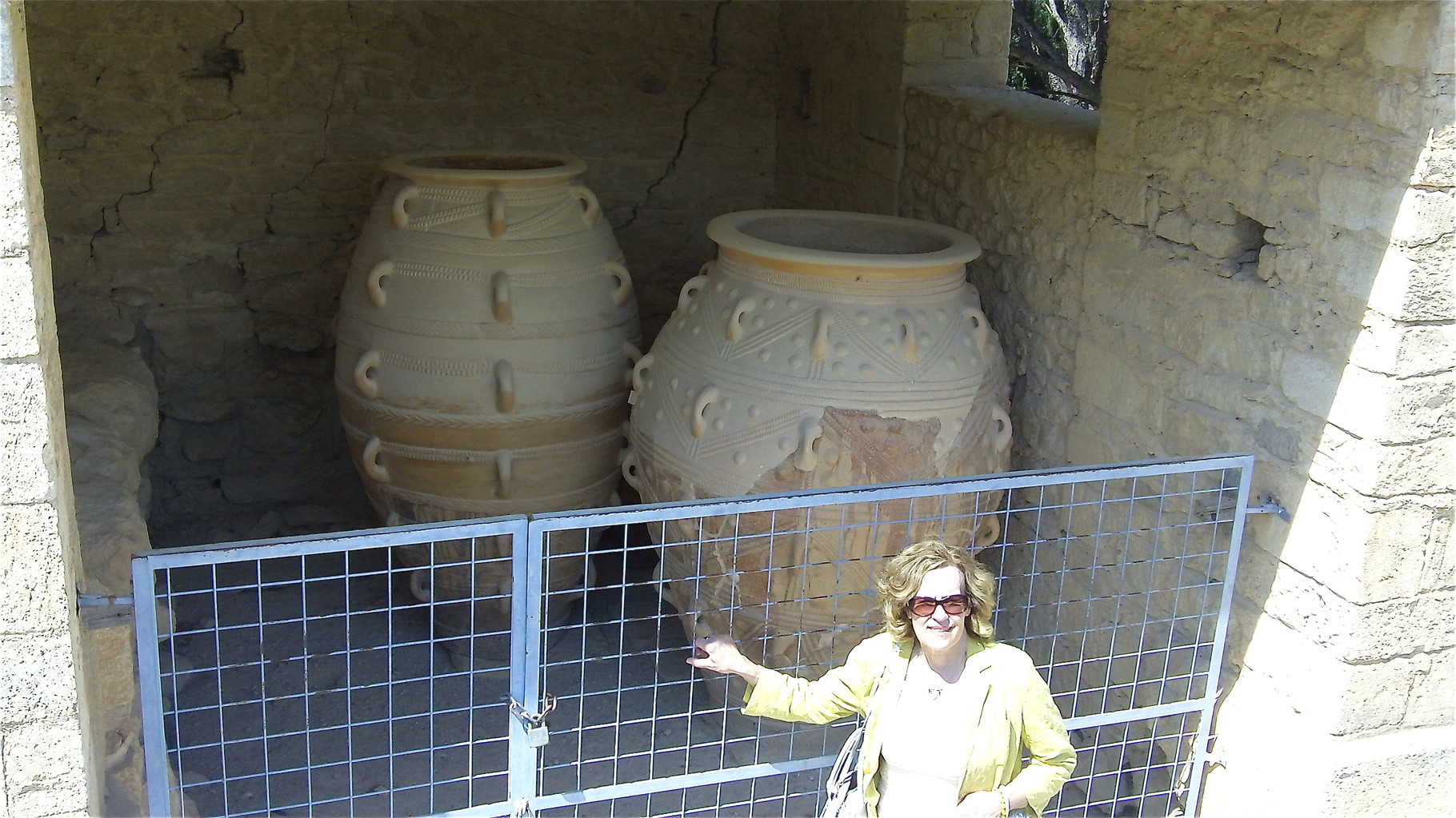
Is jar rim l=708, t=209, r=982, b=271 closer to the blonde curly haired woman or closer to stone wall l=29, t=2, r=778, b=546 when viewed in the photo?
the blonde curly haired woman

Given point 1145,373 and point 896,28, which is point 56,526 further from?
point 896,28

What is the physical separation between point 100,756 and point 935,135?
269 cm

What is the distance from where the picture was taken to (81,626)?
195cm

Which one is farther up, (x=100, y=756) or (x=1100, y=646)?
(x=100, y=756)

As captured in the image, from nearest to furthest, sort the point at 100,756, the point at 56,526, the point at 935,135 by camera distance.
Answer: the point at 56,526 < the point at 100,756 < the point at 935,135

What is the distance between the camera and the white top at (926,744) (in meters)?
2.01

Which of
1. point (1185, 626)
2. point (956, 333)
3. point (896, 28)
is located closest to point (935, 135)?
point (896, 28)

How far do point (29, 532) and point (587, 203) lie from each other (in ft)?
7.09

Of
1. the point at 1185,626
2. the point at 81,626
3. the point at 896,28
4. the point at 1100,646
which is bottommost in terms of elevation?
the point at 1100,646

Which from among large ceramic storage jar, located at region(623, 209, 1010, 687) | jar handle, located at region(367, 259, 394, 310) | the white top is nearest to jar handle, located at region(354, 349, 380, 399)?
jar handle, located at region(367, 259, 394, 310)

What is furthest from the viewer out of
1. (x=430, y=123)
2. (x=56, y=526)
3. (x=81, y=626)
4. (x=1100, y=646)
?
(x=430, y=123)

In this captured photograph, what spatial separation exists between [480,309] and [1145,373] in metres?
1.72

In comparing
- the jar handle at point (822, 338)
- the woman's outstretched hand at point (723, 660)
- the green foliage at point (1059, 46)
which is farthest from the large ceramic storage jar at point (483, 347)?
the green foliage at point (1059, 46)

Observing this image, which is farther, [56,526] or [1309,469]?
[1309,469]
